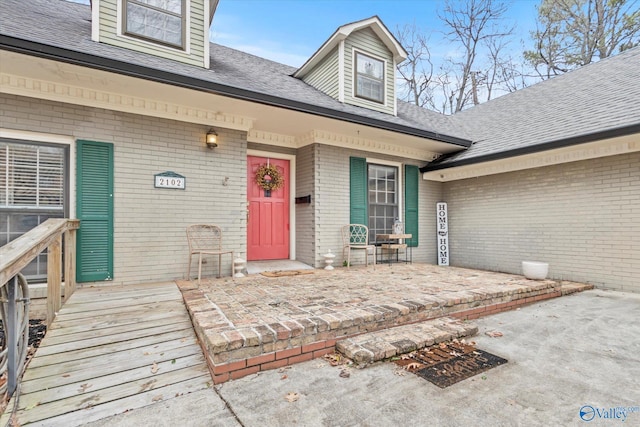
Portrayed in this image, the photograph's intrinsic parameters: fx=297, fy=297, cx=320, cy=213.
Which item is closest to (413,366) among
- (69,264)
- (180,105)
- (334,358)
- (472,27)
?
(334,358)

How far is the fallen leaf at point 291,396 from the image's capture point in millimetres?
1768

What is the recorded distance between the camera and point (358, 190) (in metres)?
6.07

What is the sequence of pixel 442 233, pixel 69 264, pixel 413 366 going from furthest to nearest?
pixel 442 233
pixel 69 264
pixel 413 366

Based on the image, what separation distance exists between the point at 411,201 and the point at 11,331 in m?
6.48

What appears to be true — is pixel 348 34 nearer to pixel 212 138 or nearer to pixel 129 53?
pixel 212 138

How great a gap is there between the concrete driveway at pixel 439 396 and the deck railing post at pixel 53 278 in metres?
1.63

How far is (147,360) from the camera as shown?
7.00 feet

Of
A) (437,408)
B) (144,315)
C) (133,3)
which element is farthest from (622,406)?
(133,3)

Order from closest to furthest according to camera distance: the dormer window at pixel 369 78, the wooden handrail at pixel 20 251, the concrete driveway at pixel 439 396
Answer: the wooden handrail at pixel 20 251 < the concrete driveway at pixel 439 396 < the dormer window at pixel 369 78

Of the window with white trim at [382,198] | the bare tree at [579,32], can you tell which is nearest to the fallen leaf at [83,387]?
the window with white trim at [382,198]

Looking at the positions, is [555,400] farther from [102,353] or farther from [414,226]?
[414,226]

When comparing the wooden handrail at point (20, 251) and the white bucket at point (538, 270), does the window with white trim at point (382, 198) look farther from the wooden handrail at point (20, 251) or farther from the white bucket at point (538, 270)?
the wooden handrail at point (20, 251)

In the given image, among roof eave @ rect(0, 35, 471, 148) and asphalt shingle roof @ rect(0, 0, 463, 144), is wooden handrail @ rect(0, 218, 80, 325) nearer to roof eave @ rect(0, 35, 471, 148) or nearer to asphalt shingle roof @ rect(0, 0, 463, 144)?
roof eave @ rect(0, 35, 471, 148)

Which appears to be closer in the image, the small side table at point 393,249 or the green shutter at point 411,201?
the small side table at point 393,249
